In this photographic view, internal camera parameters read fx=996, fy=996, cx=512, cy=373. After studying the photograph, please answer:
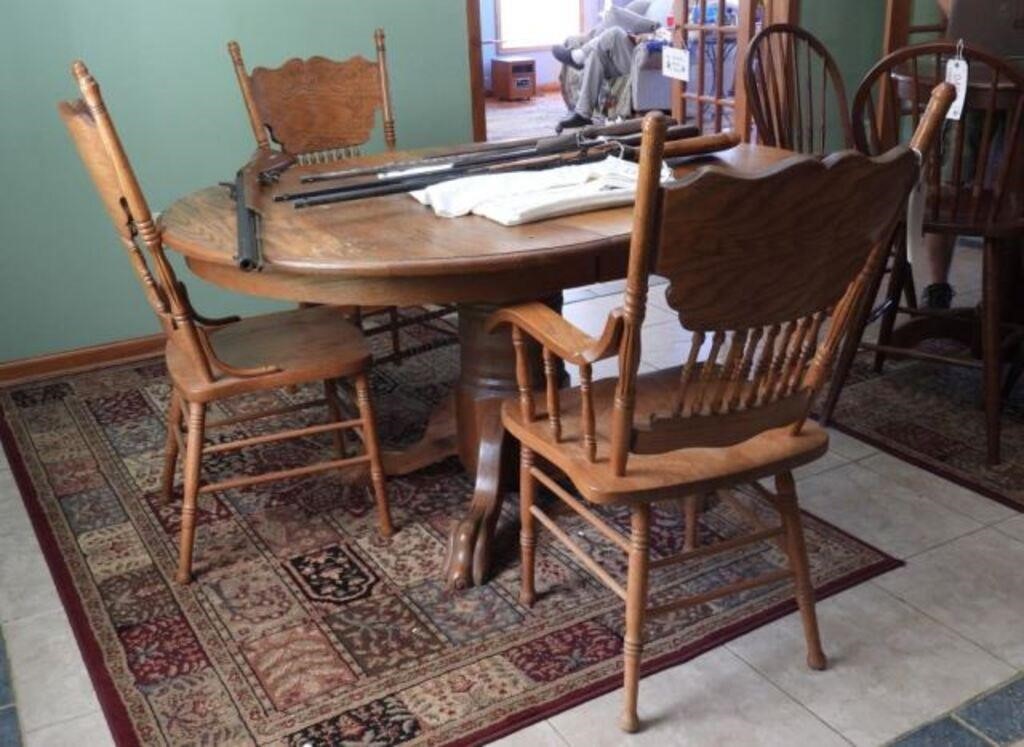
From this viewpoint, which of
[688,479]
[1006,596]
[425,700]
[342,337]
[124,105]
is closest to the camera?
[688,479]

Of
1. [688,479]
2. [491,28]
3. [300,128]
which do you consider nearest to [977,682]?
[688,479]

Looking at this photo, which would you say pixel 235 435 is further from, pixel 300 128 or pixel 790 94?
pixel 790 94

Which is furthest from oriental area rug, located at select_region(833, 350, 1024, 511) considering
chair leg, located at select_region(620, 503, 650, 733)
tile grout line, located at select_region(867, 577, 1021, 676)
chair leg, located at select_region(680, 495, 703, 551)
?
chair leg, located at select_region(620, 503, 650, 733)

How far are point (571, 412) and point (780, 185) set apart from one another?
23.6 inches

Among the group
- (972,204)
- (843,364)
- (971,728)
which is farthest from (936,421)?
(971,728)

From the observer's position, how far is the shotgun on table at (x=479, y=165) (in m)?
2.11

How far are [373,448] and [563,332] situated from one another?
733 mm

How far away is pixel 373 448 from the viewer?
2.15 meters

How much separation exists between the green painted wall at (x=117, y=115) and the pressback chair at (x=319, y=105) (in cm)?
46

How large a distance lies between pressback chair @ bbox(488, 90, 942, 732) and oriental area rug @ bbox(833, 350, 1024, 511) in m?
0.90

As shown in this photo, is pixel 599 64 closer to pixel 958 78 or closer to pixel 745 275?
pixel 958 78

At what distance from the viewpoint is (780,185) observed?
128 cm

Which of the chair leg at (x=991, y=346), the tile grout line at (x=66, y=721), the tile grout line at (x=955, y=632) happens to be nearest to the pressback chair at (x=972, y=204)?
the chair leg at (x=991, y=346)

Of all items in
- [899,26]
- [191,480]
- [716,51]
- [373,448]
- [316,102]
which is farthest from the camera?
[716,51]
